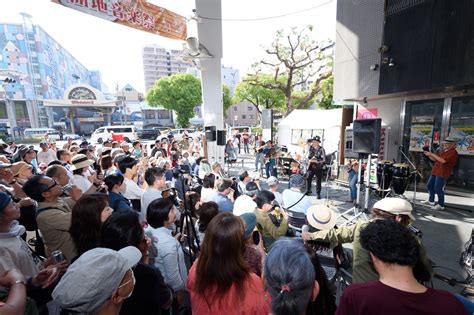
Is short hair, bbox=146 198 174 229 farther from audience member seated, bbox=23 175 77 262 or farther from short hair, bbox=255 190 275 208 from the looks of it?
short hair, bbox=255 190 275 208

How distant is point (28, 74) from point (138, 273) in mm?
55781

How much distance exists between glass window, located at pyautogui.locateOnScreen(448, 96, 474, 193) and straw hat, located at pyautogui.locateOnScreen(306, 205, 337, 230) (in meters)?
6.71

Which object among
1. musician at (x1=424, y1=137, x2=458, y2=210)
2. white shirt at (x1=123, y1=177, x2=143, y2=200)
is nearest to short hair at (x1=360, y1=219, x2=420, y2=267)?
white shirt at (x1=123, y1=177, x2=143, y2=200)

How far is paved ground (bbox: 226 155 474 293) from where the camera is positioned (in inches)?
136

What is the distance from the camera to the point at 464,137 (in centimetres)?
662

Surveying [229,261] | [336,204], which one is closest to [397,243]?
[229,261]

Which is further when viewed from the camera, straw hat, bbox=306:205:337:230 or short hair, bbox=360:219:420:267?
straw hat, bbox=306:205:337:230

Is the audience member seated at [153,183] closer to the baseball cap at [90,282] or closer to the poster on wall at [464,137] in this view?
the baseball cap at [90,282]

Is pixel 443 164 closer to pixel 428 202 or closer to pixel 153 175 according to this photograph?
pixel 428 202

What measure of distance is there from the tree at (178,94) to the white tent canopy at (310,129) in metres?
21.4

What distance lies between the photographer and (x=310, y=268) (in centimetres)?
122

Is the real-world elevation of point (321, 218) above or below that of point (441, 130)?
below

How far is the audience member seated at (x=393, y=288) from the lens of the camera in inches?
41.9

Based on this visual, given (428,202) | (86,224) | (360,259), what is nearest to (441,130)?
(428,202)
